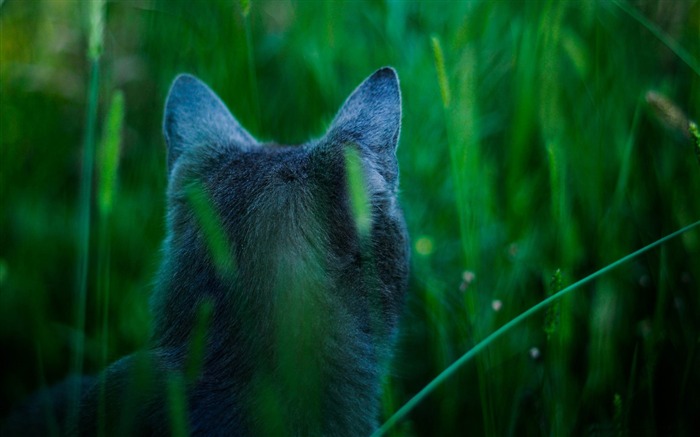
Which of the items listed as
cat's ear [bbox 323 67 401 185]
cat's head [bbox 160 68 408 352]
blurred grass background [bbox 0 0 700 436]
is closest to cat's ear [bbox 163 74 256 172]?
cat's head [bbox 160 68 408 352]

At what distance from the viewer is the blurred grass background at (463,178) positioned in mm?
2225

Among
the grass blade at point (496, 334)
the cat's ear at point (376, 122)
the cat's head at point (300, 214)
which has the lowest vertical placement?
the grass blade at point (496, 334)

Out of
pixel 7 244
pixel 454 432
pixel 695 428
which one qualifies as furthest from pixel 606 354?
pixel 7 244

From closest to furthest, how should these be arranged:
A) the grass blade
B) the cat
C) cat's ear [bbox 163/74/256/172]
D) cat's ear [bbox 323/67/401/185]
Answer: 1. the grass blade
2. the cat
3. cat's ear [bbox 323/67/401/185]
4. cat's ear [bbox 163/74/256/172]

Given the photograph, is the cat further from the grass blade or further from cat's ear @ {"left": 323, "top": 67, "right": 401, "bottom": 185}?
the grass blade

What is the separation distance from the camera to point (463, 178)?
6.89 ft

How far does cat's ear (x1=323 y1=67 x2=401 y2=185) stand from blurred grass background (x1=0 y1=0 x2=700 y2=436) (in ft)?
0.63

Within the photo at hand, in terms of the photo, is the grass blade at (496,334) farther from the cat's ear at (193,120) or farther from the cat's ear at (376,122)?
the cat's ear at (193,120)

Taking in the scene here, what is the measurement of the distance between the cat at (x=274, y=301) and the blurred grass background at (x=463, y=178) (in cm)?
25

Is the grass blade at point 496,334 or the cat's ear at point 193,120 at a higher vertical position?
the cat's ear at point 193,120

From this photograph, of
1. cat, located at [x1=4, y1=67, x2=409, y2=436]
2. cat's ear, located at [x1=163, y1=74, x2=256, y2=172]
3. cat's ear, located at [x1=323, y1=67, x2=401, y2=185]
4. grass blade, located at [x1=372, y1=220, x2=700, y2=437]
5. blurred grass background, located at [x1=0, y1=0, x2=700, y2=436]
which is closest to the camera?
grass blade, located at [x1=372, y1=220, x2=700, y2=437]

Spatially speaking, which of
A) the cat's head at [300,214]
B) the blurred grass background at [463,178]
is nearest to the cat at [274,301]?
the cat's head at [300,214]

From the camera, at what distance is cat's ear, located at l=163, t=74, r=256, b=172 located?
246cm

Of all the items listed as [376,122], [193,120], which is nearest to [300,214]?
[376,122]
